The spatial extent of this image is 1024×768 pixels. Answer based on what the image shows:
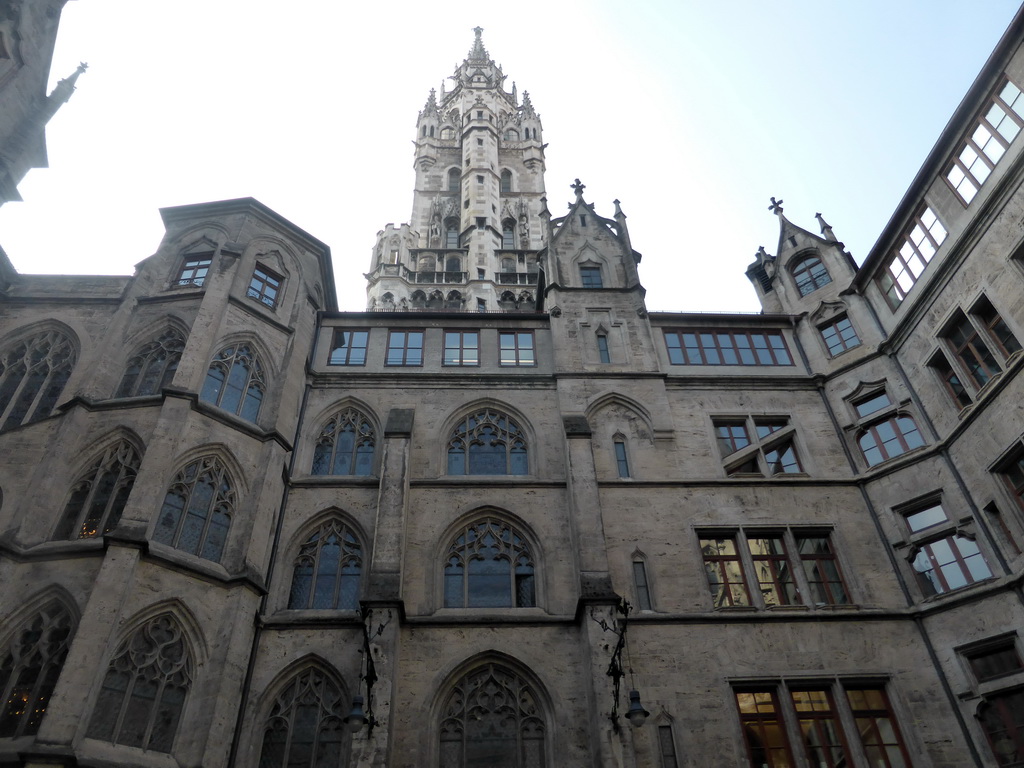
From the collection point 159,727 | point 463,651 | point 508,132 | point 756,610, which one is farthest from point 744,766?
point 508,132

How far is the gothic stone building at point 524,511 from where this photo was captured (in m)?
14.6

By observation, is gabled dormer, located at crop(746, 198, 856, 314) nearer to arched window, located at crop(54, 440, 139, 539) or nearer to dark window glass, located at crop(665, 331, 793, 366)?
dark window glass, located at crop(665, 331, 793, 366)

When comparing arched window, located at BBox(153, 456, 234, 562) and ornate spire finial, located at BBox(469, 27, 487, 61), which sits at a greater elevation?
ornate spire finial, located at BBox(469, 27, 487, 61)

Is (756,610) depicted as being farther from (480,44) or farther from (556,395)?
(480,44)

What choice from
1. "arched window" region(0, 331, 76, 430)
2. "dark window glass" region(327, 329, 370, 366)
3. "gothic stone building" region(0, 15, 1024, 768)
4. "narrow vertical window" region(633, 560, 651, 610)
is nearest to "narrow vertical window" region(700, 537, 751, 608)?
"gothic stone building" region(0, 15, 1024, 768)

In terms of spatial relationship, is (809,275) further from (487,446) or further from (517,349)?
(487,446)

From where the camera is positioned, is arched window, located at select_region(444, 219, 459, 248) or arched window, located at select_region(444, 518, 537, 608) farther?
arched window, located at select_region(444, 219, 459, 248)

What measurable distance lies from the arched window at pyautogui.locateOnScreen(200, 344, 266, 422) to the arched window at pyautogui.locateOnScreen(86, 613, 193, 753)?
554 cm

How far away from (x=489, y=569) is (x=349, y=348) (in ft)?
28.6

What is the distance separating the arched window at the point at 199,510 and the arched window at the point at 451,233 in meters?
45.6

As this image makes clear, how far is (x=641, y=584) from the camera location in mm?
17625

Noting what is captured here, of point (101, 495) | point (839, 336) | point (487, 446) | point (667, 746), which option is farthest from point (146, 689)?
point (839, 336)

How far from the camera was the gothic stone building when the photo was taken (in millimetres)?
14617

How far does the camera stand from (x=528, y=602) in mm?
17562
